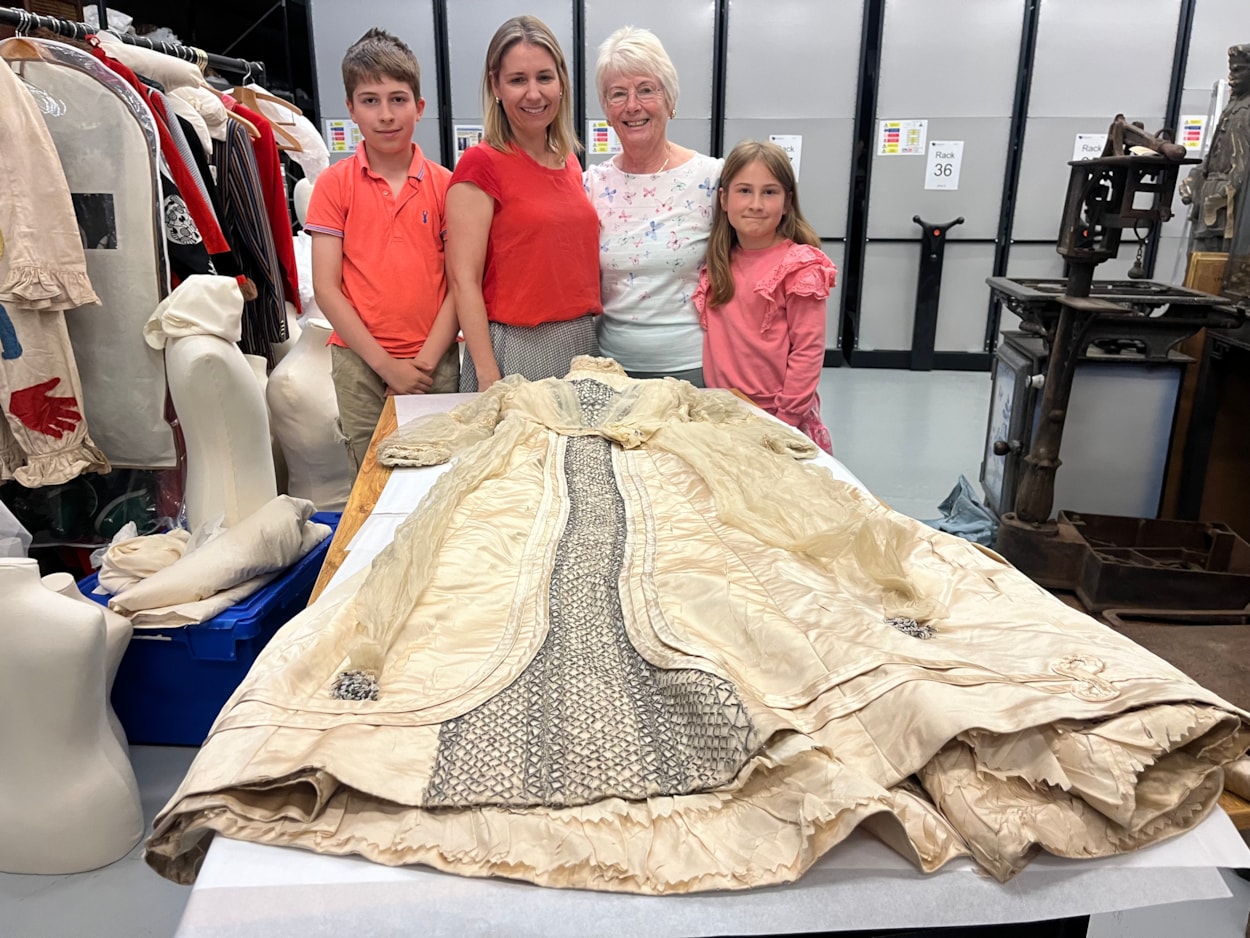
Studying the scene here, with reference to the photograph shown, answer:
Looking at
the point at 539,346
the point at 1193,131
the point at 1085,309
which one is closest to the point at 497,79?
the point at 539,346

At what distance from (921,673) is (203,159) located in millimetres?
2887

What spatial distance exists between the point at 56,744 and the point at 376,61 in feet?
5.51

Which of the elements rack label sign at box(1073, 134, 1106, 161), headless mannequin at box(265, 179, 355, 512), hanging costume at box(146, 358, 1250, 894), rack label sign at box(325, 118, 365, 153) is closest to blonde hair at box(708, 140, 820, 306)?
hanging costume at box(146, 358, 1250, 894)

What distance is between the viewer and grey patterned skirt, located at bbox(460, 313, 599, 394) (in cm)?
225

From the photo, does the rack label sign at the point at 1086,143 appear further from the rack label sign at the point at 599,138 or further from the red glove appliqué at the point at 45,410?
the red glove appliqué at the point at 45,410

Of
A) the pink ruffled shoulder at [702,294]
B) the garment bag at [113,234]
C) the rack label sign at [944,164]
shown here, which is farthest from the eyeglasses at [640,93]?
the rack label sign at [944,164]

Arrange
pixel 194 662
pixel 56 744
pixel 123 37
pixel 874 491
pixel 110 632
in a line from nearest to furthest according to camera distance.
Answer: pixel 56 744, pixel 110 632, pixel 194 662, pixel 123 37, pixel 874 491

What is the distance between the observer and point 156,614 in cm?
189

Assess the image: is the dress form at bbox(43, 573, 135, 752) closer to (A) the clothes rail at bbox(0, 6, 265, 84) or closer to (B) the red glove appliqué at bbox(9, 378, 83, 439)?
(B) the red glove appliqué at bbox(9, 378, 83, 439)

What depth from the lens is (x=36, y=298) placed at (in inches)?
85.9

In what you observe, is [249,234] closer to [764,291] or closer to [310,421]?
[310,421]

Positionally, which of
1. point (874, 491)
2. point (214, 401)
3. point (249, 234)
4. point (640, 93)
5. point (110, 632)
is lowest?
point (874, 491)

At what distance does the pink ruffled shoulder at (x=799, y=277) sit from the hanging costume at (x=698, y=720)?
3.14 ft

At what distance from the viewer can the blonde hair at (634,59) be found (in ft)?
6.63
